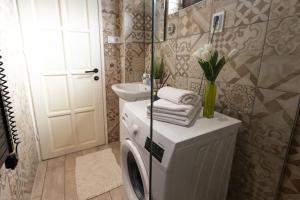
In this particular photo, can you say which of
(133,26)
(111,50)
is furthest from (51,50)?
(133,26)

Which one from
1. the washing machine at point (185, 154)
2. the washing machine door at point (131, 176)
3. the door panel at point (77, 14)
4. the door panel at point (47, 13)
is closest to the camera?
the washing machine at point (185, 154)

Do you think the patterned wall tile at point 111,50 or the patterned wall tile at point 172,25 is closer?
the patterned wall tile at point 172,25

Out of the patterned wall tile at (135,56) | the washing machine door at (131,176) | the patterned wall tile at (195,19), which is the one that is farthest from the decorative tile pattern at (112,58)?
the washing machine door at (131,176)

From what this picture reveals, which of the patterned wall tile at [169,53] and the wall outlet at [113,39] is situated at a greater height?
the wall outlet at [113,39]

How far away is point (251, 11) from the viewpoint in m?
0.90

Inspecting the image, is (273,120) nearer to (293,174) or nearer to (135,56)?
(293,174)

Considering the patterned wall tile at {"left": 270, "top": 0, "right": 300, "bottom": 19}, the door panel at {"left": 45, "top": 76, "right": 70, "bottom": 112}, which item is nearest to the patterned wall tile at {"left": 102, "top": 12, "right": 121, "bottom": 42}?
the door panel at {"left": 45, "top": 76, "right": 70, "bottom": 112}

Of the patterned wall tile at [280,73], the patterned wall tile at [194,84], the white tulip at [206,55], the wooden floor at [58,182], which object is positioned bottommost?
the wooden floor at [58,182]

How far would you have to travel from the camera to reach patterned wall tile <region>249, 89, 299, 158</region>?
2.66 ft

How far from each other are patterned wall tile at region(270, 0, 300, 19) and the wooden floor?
1534mm

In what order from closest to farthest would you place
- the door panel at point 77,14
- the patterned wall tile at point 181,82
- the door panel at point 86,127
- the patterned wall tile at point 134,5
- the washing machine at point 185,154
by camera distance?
the washing machine at point 185,154
the patterned wall tile at point 181,82
the door panel at point 77,14
the patterned wall tile at point 134,5
the door panel at point 86,127

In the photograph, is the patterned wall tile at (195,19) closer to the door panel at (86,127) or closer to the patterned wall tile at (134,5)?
the patterned wall tile at (134,5)

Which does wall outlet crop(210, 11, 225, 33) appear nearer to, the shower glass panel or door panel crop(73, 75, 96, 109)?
the shower glass panel

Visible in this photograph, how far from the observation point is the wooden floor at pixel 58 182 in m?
1.48
